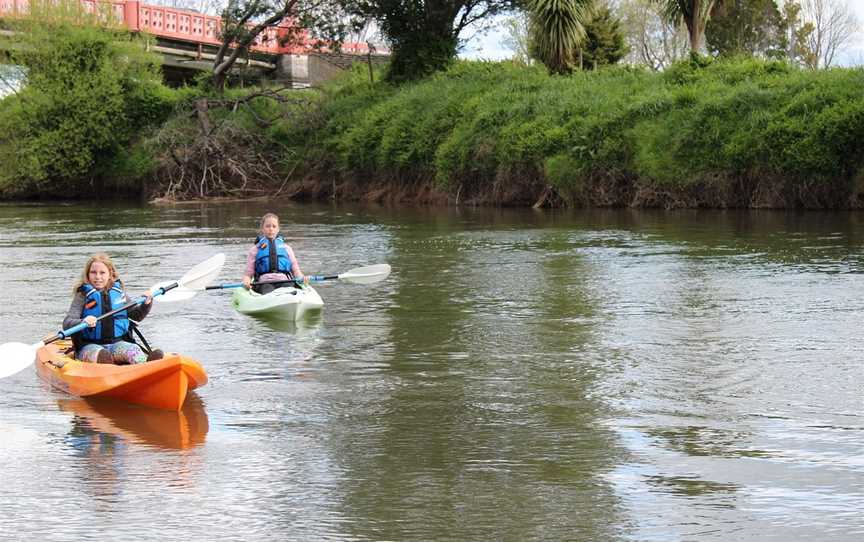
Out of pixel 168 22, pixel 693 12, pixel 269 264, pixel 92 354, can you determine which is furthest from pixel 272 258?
pixel 168 22

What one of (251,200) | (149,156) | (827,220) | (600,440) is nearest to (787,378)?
(600,440)

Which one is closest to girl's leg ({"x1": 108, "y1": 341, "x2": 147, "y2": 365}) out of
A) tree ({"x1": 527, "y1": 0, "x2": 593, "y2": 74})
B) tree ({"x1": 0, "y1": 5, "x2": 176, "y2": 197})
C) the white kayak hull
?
the white kayak hull

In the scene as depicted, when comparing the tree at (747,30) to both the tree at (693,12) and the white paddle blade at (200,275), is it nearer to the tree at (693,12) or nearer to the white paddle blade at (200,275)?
the tree at (693,12)

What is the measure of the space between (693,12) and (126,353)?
25645 mm

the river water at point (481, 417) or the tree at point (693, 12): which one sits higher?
the tree at point (693, 12)

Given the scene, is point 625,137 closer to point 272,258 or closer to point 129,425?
point 272,258

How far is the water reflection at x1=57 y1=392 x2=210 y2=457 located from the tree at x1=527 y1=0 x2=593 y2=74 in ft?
84.9

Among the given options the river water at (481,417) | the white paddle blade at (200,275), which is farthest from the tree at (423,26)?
the white paddle blade at (200,275)

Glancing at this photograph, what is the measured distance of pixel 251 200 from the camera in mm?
36812

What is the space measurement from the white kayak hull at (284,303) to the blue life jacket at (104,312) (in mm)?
3353

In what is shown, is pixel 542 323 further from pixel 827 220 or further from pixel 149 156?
pixel 149 156

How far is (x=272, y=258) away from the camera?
44.0 feet

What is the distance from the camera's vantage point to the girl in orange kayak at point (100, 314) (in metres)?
9.20

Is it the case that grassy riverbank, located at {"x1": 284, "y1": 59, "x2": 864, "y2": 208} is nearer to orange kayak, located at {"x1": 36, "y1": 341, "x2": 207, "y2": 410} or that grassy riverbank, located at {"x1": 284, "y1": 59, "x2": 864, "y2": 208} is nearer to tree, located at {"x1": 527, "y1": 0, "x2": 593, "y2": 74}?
tree, located at {"x1": 527, "y1": 0, "x2": 593, "y2": 74}
